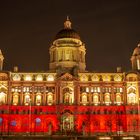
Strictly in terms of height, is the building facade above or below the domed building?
below

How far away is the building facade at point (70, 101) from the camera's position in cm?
11750

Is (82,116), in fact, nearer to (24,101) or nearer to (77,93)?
(77,93)

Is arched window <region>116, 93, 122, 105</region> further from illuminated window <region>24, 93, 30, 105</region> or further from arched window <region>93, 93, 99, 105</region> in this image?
illuminated window <region>24, 93, 30, 105</region>

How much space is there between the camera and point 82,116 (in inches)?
4675

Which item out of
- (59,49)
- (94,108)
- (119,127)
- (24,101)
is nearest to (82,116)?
(94,108)

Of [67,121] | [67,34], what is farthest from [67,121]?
[67,34]

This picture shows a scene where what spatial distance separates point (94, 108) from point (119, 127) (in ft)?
38.9

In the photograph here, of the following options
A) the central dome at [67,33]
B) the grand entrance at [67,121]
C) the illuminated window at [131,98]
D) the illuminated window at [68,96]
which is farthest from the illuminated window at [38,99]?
the illuminated window at [131,98]

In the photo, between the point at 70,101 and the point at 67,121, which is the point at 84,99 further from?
the point at 67,121

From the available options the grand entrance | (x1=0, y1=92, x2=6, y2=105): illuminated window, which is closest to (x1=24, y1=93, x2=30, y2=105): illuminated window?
(x1=0, y1=92, x2=6, y2=105): illuminated window

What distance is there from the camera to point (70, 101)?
12056cm

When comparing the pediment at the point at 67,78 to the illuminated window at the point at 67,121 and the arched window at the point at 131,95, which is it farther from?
the arched window at the point at 131,95

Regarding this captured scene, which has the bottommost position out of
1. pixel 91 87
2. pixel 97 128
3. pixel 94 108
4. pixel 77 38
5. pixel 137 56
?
pixel 97 128

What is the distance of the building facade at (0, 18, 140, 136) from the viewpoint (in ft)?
385
